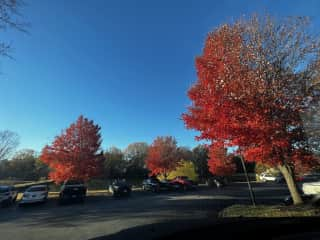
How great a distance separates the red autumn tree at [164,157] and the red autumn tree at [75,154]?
11.4 metres

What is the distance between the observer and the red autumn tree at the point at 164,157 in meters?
Answer: 33.9

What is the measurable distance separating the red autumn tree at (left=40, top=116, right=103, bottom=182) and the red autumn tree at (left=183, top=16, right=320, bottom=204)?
58.8 feet

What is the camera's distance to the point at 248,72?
25.7 ft

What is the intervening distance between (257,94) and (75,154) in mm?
20501

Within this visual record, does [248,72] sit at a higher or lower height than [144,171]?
lower

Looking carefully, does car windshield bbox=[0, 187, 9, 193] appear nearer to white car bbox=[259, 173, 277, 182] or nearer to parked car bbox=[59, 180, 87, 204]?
parked car bbox=[59, 180, 87, 204]

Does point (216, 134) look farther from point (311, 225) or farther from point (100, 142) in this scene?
point (100, 142)

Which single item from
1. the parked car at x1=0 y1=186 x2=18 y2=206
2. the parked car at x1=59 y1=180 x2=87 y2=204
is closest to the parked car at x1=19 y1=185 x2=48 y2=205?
the parked car at x1=59 y1=180 x2=87 y2=204

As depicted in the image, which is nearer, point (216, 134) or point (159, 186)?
point (216, 134)

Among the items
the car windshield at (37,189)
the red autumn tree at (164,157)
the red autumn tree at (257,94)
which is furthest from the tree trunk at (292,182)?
the red autumn tree at (164,157)

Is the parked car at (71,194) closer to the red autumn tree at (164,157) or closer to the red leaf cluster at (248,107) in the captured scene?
the red leaf cluster at (248,107)

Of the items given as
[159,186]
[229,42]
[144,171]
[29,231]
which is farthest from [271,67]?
[144,171]

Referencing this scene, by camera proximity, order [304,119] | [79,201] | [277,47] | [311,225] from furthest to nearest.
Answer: [79,201] → [277,47] → [304,119] → [311,225]

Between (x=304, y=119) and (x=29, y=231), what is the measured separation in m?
10.7
